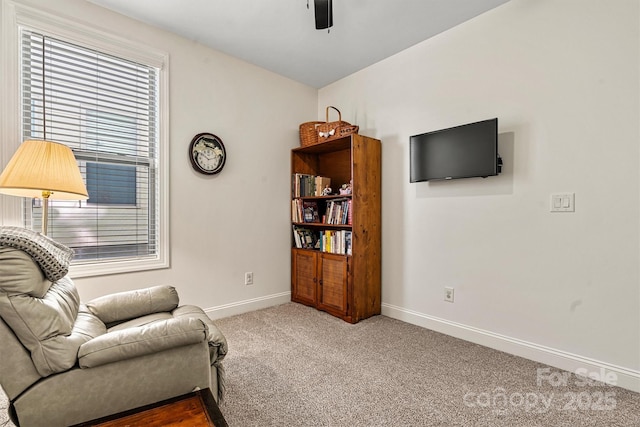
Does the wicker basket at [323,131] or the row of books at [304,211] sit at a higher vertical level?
the wicker basket at [323,131]

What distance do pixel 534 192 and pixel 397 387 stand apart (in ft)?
5.33

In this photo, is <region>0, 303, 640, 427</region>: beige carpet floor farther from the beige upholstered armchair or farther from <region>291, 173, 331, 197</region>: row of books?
<region>291, 173, 331, 197</region>: row of books

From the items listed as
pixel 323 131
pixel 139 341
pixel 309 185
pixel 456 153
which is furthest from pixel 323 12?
pixel 309 185

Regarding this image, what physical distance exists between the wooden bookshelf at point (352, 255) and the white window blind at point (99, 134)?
1517mm

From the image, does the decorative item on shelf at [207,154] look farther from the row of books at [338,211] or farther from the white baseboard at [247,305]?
the white baseboard at [247,305]

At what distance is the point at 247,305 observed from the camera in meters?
3.40

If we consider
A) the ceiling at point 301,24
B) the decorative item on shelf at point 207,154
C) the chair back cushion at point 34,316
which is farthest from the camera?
the decorative item on shelf at point 207,154

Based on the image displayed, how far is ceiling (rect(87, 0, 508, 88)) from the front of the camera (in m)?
2.47

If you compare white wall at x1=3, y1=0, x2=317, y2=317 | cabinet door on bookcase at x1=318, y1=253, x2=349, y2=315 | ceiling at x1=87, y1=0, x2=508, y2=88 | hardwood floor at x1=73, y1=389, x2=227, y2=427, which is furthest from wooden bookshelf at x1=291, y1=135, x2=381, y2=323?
hardwood floor at x1=73, y1=389, x2=227, y2=427

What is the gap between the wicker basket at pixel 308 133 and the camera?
3541 mm

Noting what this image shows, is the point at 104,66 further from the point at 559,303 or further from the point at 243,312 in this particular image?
the point at 559,303

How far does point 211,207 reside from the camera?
314cm

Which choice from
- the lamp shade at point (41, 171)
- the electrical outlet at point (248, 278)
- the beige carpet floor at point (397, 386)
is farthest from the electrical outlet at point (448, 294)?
the lamp shade at point (41, 171)

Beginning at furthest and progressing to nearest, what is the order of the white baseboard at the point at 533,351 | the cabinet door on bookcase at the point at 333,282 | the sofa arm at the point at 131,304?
the cabinet door on bookcase at the point at 333,282, the white baseboard at the point at 533,351, the sofa arm at the point at 131,304
